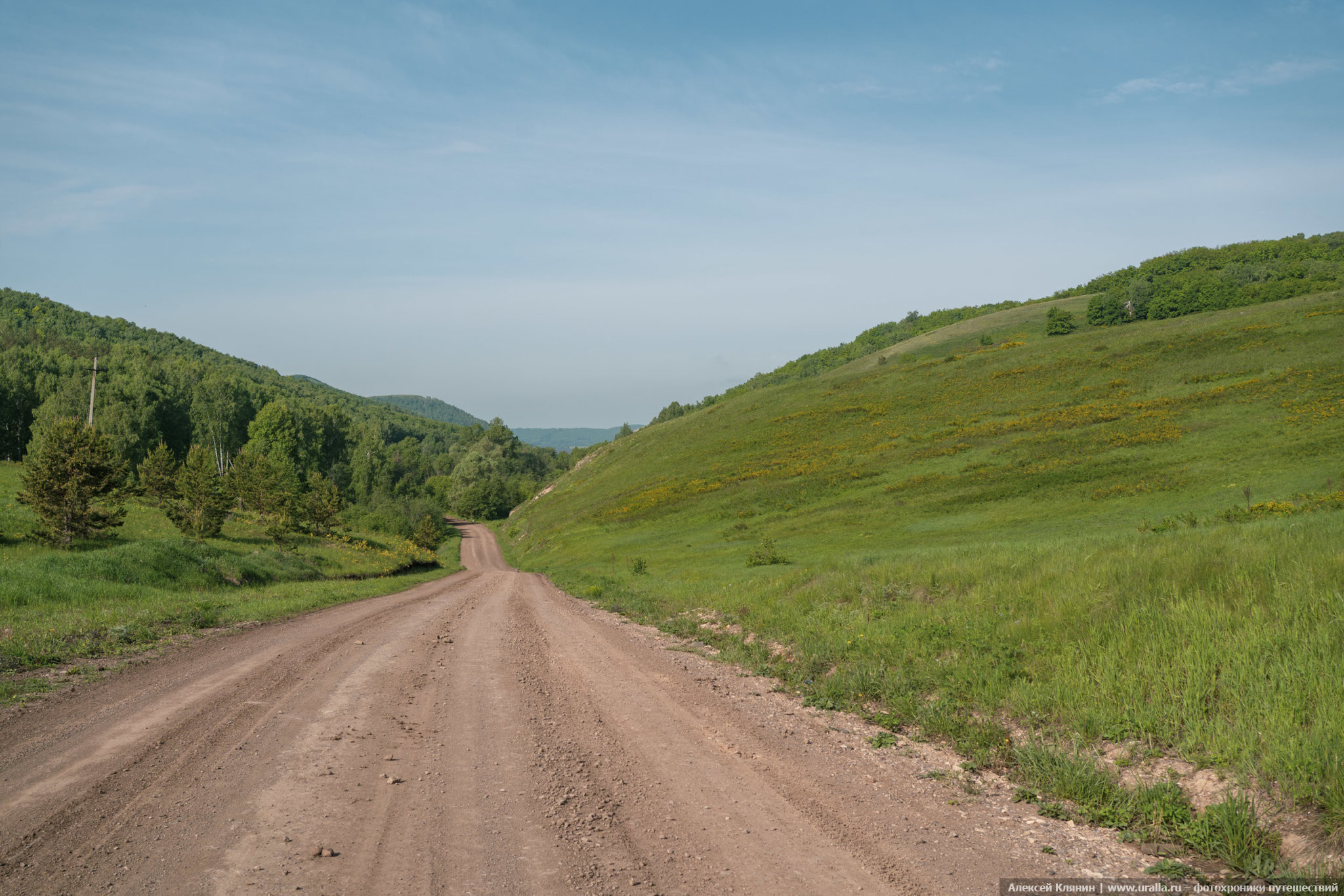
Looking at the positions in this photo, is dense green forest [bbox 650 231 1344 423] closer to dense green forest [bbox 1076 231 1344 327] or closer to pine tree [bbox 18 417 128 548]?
dense green forest [bbox 1076 231 1344 327]

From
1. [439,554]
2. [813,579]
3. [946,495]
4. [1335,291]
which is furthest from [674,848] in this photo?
[1335,291]

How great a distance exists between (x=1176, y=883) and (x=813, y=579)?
44.0 ft

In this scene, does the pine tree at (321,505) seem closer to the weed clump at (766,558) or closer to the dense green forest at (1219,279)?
the weed clump at (766,558)

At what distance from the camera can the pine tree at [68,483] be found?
28.0 metres

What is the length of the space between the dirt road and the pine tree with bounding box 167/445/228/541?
33.2 metres

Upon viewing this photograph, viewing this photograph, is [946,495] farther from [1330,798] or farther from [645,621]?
[1330,798]

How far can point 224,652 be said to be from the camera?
13.3 meters

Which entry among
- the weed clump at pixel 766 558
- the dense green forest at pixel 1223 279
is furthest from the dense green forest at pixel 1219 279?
the weed clump at pixel 766 558

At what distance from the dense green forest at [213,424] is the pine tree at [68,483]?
914 inches

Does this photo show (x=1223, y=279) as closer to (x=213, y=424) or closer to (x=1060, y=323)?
(x=1060, y=323)

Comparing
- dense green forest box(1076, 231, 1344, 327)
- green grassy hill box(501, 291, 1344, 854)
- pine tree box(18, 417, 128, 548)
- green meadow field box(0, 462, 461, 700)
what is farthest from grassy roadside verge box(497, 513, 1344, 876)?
dense green forest box(1076, 231, 1344, 327)

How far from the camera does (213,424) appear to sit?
354ft

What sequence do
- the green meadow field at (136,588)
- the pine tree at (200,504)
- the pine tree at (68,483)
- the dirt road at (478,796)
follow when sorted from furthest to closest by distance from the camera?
the pine tree at (200,504) < the pine tree at (68,483) < the green meadow field at (136,588) < the dirt road at (478,796)

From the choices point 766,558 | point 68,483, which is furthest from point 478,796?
point 68,483
